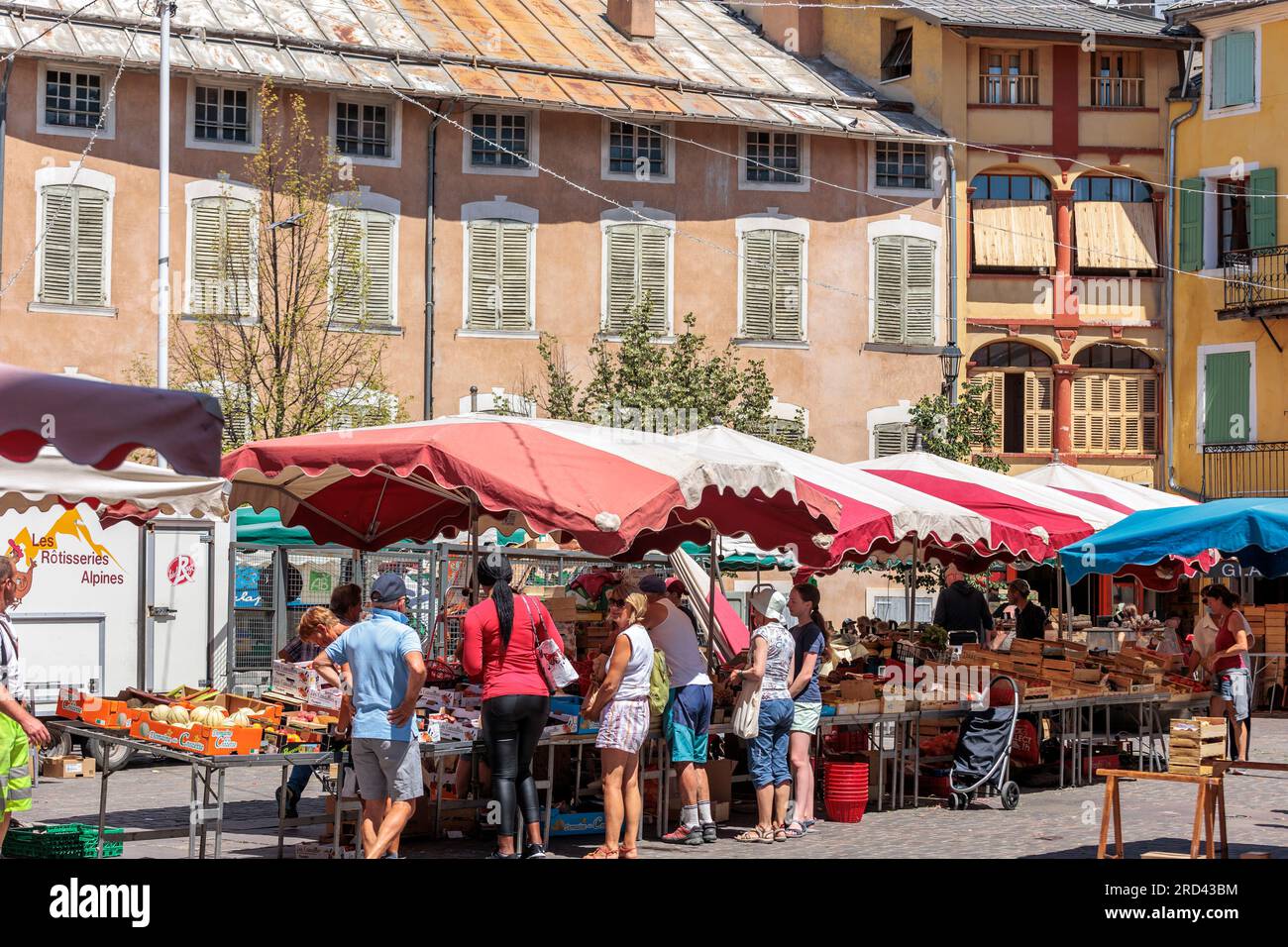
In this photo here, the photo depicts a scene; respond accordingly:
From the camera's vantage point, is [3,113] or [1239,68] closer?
[3,113]

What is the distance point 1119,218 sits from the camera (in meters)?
34.2

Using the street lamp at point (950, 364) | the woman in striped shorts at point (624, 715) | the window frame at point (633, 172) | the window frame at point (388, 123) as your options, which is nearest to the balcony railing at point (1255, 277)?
the street lamp at point (950, 364)

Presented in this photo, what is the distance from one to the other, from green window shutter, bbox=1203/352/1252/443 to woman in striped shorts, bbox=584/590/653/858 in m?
24.2

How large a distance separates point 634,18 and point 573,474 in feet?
76.8

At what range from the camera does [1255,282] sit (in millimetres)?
33125

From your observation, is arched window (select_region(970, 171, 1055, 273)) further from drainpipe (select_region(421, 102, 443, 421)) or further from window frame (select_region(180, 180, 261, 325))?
window frame (select_region(180, 180, 261, 325))

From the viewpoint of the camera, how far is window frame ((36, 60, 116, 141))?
27.5 m

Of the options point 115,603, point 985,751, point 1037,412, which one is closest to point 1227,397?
point 1037,412

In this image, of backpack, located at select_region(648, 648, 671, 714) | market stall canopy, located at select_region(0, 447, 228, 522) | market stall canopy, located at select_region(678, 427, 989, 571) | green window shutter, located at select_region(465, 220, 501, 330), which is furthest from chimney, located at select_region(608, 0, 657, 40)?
market stall canopy, located at select_region(0, 447, 228, 522)

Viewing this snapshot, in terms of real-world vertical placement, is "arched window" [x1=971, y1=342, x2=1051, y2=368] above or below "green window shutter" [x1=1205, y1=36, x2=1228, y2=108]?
below

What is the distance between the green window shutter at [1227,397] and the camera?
33.5m

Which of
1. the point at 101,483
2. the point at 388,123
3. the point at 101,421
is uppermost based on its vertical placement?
the point at 388,123

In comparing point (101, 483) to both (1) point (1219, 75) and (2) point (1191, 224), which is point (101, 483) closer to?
(2) point (1191, 224)
